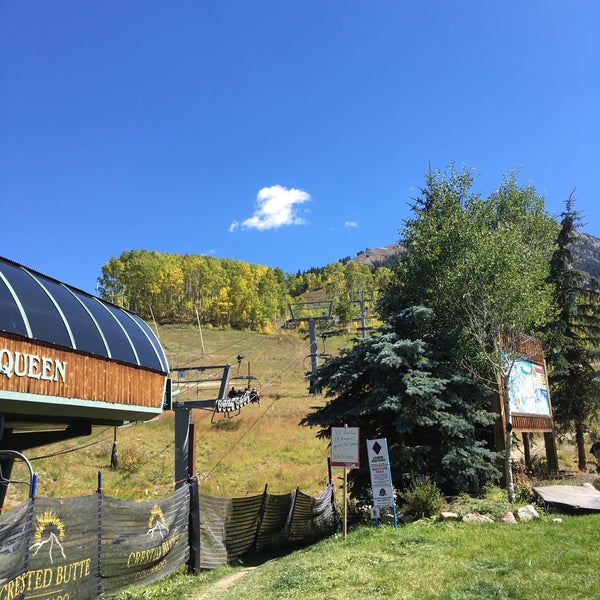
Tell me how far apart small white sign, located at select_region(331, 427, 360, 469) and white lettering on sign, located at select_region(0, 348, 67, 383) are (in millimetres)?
5595

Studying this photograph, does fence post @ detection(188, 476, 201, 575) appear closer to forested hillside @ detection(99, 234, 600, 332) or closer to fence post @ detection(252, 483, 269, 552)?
fence post @ detection(252, 483, 269, 552)

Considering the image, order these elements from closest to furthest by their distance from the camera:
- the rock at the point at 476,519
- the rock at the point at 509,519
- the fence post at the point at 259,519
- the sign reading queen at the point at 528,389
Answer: the rock at the point at 509,519 < the rock at the point at 476,519 < the fence post at the point at 259,519 < the sign reading queen at the point at 528,389

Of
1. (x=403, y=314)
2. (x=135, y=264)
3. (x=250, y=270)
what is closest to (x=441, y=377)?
(x=403, y=314)

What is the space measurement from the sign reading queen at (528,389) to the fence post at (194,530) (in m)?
10.2

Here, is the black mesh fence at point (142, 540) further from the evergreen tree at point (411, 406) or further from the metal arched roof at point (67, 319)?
the evergreen tree at point (411, 406)

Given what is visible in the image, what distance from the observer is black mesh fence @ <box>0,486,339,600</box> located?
223 inches

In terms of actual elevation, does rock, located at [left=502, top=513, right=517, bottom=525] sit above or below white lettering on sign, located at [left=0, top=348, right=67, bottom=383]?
below

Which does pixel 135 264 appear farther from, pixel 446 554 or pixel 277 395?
pixel 446 554

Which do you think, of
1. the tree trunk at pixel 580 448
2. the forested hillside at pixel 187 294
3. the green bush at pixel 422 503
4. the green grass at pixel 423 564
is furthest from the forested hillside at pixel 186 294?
the green bush at pixel 422 503

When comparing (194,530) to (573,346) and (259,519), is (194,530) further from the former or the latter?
(573,346)

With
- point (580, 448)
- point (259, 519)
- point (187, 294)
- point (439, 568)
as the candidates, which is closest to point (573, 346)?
point (580, 448)

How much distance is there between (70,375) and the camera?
888 centimetres

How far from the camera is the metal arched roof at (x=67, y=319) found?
8062 mm

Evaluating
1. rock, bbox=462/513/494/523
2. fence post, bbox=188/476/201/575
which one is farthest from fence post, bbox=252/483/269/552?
rock, bbox=462/513/494/523
